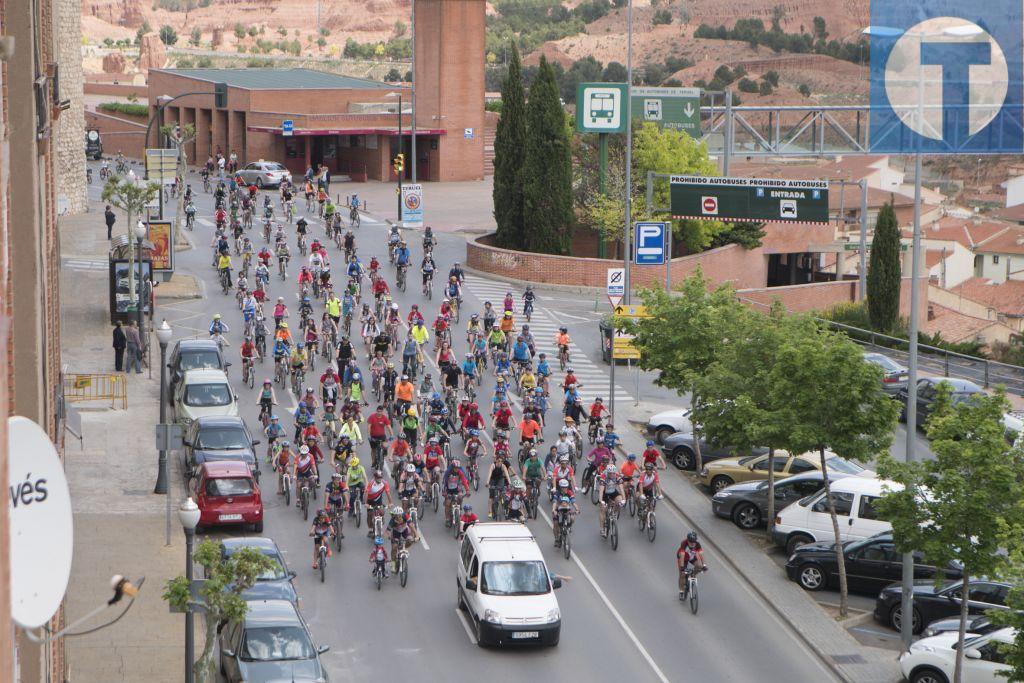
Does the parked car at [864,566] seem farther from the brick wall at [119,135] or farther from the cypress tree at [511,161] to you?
the brick wall at [119,135]

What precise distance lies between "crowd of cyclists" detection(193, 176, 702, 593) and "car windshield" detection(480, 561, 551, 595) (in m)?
2.43

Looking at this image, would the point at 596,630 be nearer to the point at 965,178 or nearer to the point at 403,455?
the point at 403,455

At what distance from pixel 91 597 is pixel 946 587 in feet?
45.3

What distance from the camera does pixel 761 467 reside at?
3031 cm

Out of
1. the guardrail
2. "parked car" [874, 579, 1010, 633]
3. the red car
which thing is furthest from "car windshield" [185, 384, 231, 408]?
"parked car" [874, 579, 1010, 633]

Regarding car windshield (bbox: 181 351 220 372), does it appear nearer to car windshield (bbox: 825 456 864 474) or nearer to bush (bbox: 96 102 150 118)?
car windshield (bbox: 825 456 864 474)

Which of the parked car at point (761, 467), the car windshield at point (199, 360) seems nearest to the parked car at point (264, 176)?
the car windshield at point (199, 360)

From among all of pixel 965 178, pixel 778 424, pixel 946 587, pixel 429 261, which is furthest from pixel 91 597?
pixel 965 178

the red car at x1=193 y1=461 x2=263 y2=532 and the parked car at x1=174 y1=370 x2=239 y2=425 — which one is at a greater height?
the parked car at x1=174 y1=370 x2=239 y2=425

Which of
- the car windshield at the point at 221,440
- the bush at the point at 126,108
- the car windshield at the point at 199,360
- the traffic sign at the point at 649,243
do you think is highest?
the bush at the point at 126,108

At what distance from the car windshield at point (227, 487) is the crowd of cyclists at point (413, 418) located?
4.84ft

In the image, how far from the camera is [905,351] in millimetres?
49031

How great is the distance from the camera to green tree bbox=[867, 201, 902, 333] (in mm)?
52062

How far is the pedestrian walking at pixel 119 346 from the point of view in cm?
3706
